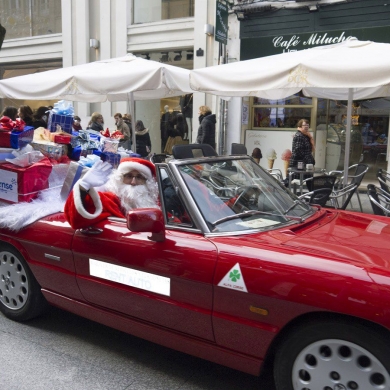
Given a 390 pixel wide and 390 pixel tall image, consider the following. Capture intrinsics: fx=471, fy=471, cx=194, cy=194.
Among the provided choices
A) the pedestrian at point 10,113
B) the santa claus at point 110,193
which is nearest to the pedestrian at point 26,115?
the pedestrian at point 10,113

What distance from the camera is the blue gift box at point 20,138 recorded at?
4.51m

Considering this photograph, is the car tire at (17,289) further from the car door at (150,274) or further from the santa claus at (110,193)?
the santa claus at (110,193)

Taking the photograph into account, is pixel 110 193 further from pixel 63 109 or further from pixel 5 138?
pixel 63 109

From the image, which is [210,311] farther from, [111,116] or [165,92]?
[111,116]

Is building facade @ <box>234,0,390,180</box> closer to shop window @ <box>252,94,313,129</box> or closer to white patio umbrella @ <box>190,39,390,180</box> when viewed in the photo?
shop window @ <box>252,94,313,129</box>

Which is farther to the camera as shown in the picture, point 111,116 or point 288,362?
point 111,116

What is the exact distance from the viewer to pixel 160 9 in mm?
13492

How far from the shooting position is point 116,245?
3.22 m

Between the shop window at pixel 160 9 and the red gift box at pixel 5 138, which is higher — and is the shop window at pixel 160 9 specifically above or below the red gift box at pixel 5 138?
above

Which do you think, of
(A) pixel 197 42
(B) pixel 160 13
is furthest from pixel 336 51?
(B) pixel 160 13

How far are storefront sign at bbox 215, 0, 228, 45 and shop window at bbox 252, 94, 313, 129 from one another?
1795 mm

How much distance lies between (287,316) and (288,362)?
0.26 metres

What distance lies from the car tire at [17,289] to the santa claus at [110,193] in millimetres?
832

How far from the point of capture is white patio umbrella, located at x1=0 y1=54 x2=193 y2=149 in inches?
254
